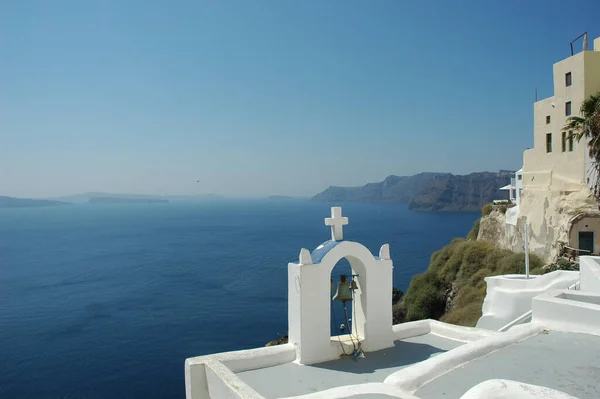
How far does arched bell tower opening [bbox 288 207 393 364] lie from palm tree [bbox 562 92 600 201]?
16.9m

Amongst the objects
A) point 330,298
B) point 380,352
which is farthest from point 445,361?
point 330,298

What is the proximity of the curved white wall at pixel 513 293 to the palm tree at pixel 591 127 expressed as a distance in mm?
7940

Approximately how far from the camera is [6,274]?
205 ft

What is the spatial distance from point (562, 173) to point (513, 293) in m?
14.3

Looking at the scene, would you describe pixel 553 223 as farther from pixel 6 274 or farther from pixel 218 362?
pixel 6 274

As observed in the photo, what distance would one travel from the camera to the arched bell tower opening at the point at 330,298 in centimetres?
665

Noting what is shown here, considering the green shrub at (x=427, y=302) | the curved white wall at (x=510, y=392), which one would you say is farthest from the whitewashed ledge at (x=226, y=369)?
the green shrub at (x=427, y=302)

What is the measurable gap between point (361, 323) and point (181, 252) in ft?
256

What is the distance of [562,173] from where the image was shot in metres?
27.1

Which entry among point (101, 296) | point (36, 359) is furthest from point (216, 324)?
point (101, 296)

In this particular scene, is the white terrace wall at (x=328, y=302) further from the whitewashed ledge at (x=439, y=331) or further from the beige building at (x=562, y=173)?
the beige building at (x=562, y=173)

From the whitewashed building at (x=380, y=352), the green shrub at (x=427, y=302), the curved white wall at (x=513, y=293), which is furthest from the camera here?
the green shrub at (x=427, y=302)

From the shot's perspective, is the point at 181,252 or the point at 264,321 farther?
the point at 181,252

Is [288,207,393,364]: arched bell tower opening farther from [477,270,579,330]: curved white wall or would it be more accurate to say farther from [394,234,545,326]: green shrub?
[394,234,545,326]: green shrub
